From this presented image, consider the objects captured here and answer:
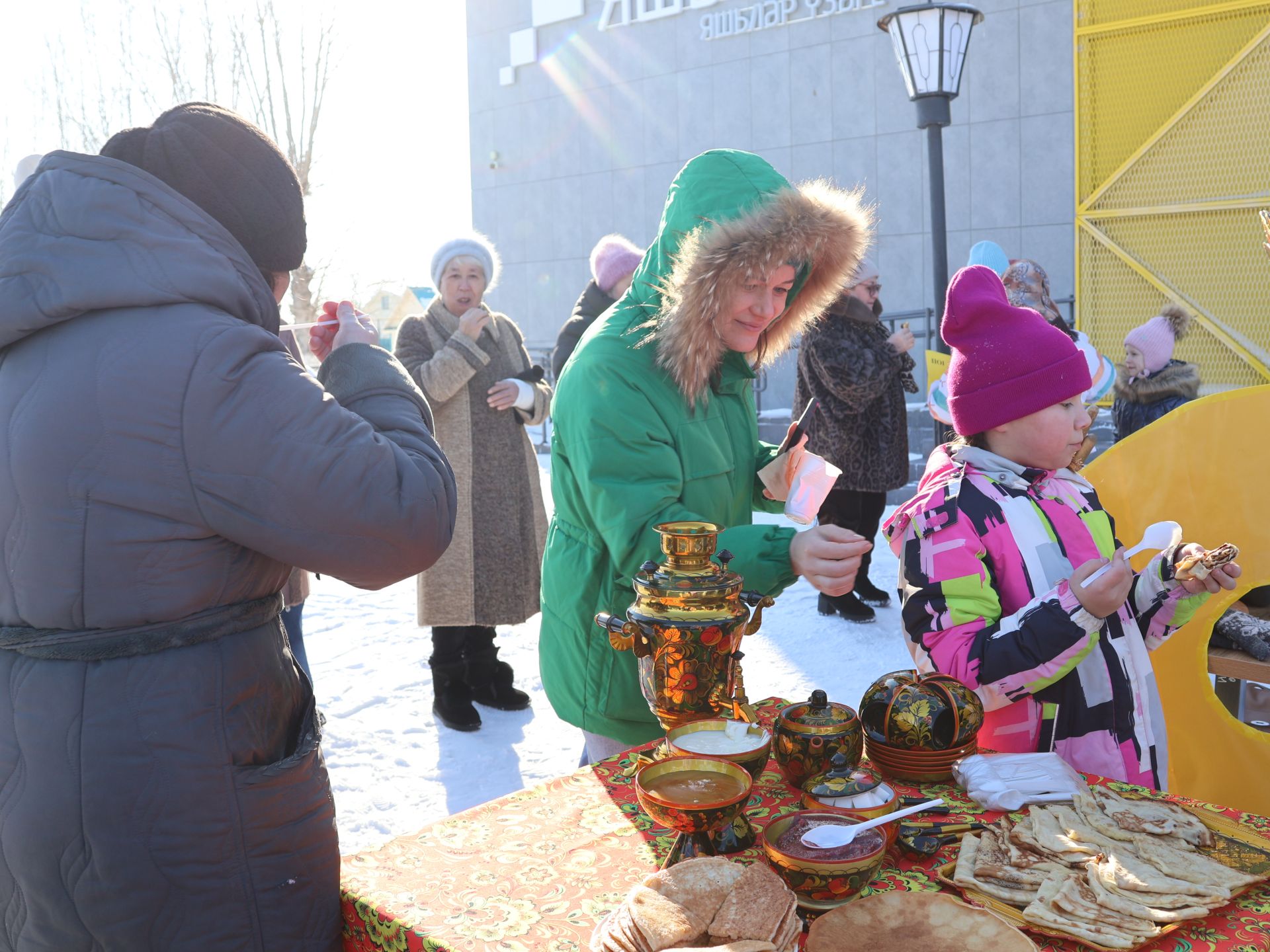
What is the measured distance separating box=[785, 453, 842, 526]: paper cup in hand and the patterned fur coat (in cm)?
357

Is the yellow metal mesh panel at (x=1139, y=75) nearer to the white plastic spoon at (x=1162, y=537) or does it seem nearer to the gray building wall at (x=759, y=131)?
the gray building wall at (x=759, y=131)

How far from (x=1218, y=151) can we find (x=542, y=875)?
343 inches

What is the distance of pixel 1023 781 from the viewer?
157 centimetres

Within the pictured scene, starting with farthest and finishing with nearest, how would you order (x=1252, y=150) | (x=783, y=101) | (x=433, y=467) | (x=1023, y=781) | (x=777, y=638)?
(x=783, y=101) → (x=1252, y=150) → (x=777, y=638) → (x=1023, y=781) → (x=433, y=467)

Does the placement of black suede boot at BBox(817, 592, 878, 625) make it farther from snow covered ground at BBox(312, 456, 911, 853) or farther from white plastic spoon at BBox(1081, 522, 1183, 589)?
white plastic spoon at BBox(1081, 522, 1183, 589)

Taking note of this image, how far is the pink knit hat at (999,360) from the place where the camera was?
6.76 ft

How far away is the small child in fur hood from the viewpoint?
5352mm

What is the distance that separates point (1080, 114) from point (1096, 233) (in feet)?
3.27

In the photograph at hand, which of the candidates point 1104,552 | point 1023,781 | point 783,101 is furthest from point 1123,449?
point 783,101

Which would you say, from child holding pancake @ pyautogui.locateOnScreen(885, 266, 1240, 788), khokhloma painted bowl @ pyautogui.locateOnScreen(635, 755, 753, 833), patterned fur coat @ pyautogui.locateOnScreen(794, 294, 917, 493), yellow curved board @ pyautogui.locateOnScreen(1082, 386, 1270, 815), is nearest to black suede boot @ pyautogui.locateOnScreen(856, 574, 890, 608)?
patterned fur coat @ pyautogui.locateOnScreen(794, 294, 917, 493)

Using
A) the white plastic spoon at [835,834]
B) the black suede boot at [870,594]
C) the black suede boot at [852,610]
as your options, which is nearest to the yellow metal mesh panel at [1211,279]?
the black suede boot at [870,594]

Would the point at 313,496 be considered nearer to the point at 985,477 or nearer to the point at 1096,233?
the point at 985,477

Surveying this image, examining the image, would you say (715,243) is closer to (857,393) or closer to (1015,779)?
(1015,779)

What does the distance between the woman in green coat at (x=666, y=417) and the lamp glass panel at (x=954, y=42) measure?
4.54 metres
